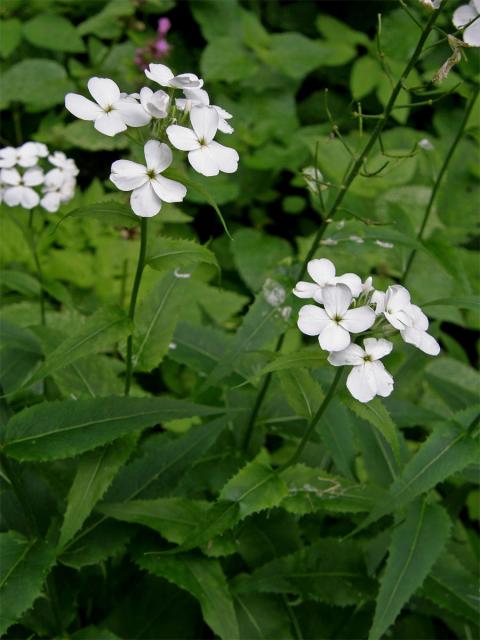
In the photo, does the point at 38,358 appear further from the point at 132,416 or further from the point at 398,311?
the point at 398,311

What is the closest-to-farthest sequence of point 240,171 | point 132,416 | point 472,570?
point 132,416 → point 472,570 → point 240,171

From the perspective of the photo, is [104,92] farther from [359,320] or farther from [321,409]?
[321,409]

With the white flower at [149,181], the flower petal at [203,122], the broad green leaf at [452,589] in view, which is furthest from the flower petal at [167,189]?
the broad green leaf at [452,589]

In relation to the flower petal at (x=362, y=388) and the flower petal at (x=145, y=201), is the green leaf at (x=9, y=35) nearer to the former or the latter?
the flower petal at (x=145, y=201)

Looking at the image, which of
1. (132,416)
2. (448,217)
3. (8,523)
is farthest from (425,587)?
(448,217)

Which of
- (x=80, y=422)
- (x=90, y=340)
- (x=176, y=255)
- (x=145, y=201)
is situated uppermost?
(x=145, y=201)

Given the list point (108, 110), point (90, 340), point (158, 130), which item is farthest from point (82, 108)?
point (90, 340)
